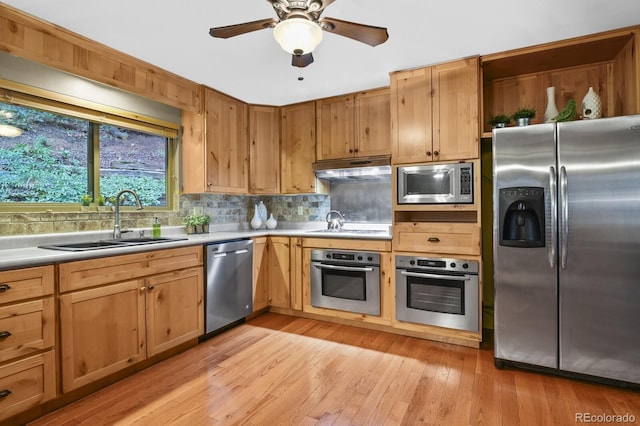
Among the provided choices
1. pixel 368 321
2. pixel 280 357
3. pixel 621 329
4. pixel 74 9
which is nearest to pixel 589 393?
pixel 621 329

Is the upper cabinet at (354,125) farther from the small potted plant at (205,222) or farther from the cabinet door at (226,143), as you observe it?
the small potted plant at (205,222)

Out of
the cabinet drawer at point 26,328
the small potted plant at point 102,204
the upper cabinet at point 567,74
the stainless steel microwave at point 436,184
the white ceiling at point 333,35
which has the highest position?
the white ceiling at point 333,35

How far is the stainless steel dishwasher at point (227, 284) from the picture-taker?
9.70 ft

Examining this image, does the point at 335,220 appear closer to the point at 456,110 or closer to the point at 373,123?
the point at 373,123

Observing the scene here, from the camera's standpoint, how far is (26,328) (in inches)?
70.6

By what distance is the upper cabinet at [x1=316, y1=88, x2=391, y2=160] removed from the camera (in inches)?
136

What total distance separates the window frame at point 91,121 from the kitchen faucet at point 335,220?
1.69 meters

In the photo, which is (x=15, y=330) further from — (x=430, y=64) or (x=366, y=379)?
(x=430, y=64)

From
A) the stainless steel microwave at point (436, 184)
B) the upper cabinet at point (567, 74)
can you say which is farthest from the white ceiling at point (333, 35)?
the stainless steel microwave at point (436, 184)

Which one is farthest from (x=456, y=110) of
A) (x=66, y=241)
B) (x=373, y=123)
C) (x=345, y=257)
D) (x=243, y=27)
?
(x=66, y=241)

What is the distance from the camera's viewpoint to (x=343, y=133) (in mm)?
3666

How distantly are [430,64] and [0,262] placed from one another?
321 cm

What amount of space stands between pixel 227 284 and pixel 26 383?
153 cm

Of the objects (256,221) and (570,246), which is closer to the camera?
(570,246)
